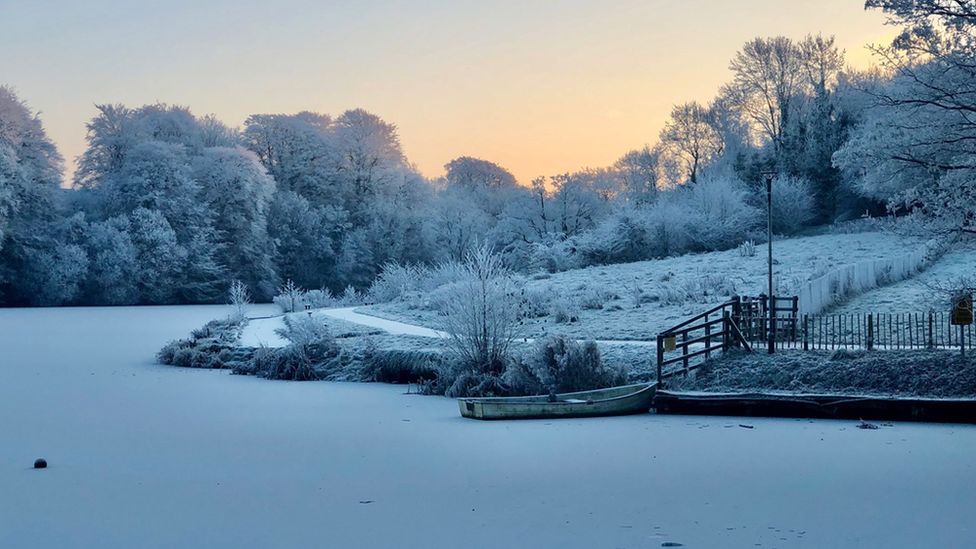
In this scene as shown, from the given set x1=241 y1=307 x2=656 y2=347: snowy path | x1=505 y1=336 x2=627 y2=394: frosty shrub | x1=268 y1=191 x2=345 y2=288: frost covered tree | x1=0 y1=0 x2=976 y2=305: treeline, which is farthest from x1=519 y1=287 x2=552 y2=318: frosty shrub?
x1=268 y1=191 x2=345 y2=288: frost covered tree

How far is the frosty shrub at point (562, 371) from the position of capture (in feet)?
70.5

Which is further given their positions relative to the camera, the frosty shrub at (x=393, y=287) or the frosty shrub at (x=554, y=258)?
the frosty shrub at (x=554, y=258)

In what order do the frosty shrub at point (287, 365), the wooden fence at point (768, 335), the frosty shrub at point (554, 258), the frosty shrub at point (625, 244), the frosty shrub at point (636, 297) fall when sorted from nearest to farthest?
the wooden fence at point (768, 335) → the frosty shrub at point (287, 365) → the frosty shrub at point (636, 297) → the frosty shrub at point (625, 244) → the frosty shrub at point (554, 258)

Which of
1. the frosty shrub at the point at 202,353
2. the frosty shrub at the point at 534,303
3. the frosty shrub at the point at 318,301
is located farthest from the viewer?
the frosty shrub at the point at 318,301

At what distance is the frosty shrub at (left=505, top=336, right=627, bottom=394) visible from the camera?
2148cm

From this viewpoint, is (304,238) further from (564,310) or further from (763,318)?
(763,318)

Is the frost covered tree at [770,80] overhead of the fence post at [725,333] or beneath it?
overhead

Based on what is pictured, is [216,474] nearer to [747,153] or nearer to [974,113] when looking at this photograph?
[974,113]

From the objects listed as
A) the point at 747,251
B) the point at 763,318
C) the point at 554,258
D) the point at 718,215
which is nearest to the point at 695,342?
the point at 763,318

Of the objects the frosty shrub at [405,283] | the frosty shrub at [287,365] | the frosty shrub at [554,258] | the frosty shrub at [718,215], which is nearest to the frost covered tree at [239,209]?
the frosty shrub at [405,283]

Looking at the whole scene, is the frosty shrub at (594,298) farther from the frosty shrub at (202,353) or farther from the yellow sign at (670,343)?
the yellow sign at (670,343)

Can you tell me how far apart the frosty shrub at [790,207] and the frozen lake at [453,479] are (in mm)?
40394

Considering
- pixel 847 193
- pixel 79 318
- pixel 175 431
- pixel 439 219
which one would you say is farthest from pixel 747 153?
pixel 175 431

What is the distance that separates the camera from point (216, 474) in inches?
555
